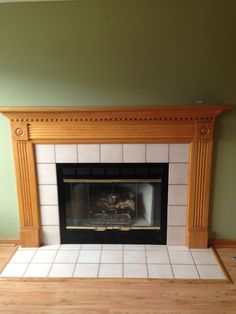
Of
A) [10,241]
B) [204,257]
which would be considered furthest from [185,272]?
[10,241]

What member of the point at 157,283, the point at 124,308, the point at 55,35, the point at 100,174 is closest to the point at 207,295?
the point at 157,283

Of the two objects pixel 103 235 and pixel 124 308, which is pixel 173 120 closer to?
pixel 103 235

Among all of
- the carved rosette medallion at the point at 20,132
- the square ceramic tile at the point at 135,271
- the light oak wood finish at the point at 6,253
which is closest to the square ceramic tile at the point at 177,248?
the square ceramic tile at the point at 135,271

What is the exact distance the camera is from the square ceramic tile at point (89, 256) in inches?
98.4

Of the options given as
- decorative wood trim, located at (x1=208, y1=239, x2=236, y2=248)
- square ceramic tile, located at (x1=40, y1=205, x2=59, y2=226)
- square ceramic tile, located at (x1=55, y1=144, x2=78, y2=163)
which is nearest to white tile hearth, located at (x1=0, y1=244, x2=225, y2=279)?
decorative wood trim, located at (x1=208, y1=239, x2=236, y2=248)

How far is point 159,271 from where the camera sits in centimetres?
235

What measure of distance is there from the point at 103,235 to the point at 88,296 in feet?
2.44

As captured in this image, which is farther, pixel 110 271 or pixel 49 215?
pixel 49 215

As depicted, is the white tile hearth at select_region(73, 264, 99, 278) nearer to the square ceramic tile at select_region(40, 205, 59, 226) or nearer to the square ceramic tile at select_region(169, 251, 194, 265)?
the square ceramic tile at select_region(40, 205, 59, 226)

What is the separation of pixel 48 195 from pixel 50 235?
42 centimetres

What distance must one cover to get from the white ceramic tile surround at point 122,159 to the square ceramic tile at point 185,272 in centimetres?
39

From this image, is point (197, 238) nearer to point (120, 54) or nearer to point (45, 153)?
point (45, 153)

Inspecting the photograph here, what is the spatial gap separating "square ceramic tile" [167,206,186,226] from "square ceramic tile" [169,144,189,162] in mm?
474

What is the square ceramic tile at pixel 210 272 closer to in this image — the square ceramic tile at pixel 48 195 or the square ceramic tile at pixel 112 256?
the square ceramic tile at pixel 112 256
